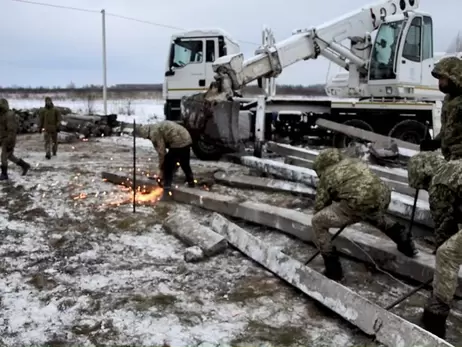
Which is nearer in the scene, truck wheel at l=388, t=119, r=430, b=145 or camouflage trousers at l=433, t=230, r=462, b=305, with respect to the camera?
camouflage trousers at l=433, t=230, r=462, b=305

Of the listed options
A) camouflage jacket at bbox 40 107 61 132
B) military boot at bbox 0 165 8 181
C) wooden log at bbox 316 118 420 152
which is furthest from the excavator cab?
military boot at bbox 0 165 8 181

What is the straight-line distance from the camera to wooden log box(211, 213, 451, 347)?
11.3 ft

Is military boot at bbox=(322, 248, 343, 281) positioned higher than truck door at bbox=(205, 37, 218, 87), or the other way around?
truck door at bbox=(205, 37, 218, 87)

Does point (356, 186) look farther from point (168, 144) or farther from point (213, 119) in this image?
point (213, 119)

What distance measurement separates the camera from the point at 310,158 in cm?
981

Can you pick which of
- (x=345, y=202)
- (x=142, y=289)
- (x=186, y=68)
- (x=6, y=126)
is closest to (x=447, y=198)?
(x=345, y=202)

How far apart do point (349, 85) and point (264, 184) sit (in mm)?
6145

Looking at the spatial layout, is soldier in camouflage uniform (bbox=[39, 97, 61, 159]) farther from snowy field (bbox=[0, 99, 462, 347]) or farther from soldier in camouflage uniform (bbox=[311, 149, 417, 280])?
soldier in camouflage uniform (bbox=[311, 149, 417, 280])

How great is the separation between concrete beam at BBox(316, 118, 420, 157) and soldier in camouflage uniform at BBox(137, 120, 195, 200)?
415 cm

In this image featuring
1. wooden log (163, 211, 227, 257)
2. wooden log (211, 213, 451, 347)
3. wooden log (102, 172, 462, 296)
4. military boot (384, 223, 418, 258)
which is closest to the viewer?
wooden log (211, 213, 451, 347)

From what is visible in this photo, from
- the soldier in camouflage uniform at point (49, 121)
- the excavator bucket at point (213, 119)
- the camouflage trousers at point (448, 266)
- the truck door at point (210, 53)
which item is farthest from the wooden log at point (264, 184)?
the truck door at point (210, 53)

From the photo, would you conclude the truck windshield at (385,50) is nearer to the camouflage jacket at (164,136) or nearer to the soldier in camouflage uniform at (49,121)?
the camouflage jacket at (164,136)

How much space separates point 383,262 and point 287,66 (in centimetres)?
779

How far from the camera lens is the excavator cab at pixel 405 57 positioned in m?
12.1
